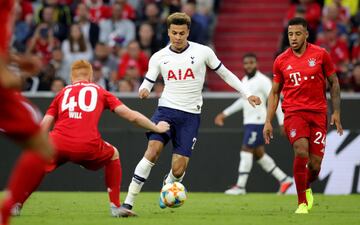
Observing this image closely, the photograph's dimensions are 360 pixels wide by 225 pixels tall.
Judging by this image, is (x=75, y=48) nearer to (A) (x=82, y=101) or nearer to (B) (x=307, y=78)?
(B) (x=307, y=78)

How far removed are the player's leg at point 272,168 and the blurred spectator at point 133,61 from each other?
405 centimetres

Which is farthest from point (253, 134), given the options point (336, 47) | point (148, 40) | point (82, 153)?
point (82, 153)

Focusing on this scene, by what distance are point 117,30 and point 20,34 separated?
90.0 inches

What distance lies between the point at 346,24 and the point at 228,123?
466cm

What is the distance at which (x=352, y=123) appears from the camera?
713 inches

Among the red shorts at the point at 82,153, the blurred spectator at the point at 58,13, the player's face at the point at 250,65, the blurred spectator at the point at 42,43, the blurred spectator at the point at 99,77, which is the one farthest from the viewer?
the blurred spectator at the point at 58,13

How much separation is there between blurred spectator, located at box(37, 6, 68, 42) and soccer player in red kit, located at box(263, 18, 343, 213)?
10685mm

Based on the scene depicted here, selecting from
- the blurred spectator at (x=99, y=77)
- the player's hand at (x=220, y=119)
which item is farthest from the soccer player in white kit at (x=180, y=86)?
the blurred spectator at (x=99, y=77)

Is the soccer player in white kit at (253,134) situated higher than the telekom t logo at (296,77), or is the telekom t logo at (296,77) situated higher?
the telekom t logo at (296,77)

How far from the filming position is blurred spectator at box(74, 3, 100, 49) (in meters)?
22.2

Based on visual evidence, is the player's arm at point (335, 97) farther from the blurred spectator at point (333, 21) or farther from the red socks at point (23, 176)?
the blurred spectator at point (333, 21)

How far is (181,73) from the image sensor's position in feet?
40.6

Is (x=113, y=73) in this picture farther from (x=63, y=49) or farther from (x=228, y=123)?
(x=228, y=123)

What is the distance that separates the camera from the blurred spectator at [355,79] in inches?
759
